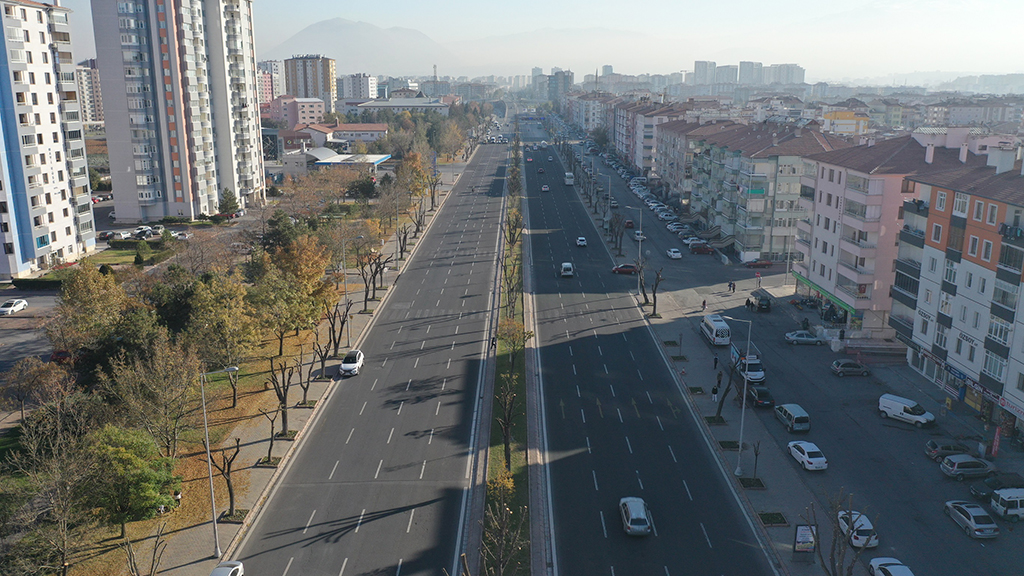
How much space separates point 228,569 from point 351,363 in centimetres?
2266

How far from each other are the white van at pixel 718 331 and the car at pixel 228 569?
38481 millimetres

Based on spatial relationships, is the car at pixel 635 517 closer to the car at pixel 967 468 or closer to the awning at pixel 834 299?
the car at pixel 967 468

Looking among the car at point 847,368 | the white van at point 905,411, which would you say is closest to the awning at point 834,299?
the car at point 847,368

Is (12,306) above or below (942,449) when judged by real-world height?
above

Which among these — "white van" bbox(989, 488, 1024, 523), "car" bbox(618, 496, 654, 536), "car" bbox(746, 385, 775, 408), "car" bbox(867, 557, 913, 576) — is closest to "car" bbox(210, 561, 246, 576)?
"car" bbox(618, 496, 654, 536)

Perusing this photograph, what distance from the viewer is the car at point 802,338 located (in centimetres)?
5766

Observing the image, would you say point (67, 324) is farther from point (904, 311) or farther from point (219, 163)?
point (219, 163)

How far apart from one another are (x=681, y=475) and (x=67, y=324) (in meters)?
38.6

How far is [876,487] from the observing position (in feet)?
120

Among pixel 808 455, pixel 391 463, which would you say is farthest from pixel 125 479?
pixel 808 455

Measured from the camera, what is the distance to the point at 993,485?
36.0 m

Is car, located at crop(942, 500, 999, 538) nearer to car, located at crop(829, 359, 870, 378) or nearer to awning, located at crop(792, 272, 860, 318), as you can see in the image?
car, located at crop(829, 359, 870, 378)

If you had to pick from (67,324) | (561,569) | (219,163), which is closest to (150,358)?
(67,324)

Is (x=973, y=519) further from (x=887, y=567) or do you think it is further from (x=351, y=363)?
(x=351, y=363)
